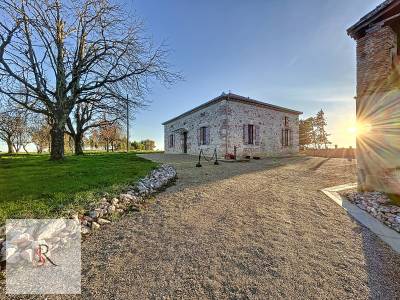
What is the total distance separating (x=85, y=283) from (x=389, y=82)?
8.18 metres

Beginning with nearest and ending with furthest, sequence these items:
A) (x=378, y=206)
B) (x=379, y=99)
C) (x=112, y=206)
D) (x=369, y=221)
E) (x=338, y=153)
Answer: (x=369, y=221)
(x=112, y=206)
(x=378, y=206)
(x=379, y=99)
(x=338, y=153)

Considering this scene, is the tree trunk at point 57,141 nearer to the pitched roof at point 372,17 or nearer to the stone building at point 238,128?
the stone building at point 238,128

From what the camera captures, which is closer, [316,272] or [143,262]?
[316,272]

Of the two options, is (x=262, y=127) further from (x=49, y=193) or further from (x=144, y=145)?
(x=144, y=145)

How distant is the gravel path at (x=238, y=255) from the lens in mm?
2162

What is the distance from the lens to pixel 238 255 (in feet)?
9.07

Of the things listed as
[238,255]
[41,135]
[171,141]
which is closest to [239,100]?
[171,141]

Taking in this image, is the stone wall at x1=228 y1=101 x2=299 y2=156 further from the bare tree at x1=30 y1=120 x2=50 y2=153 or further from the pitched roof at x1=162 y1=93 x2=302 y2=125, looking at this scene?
the bare tree at x1=30 y1=120 x2=50 y2=153

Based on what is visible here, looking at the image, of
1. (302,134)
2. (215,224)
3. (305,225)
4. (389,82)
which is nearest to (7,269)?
(215,224)

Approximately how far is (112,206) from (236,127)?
13.4m

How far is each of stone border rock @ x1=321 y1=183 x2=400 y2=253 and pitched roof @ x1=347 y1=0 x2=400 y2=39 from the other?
512 cm

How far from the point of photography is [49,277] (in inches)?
91.5

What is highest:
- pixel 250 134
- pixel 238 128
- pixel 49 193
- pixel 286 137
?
pixel 238 128

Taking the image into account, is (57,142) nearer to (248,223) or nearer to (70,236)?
(70,236)
